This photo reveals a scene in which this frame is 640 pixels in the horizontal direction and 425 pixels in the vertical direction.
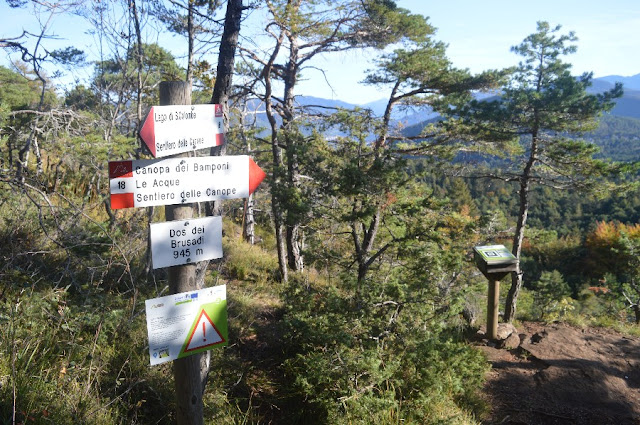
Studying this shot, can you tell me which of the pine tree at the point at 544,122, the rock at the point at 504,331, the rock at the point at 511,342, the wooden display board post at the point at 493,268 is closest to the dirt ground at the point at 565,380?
the rock at the point at 511,342

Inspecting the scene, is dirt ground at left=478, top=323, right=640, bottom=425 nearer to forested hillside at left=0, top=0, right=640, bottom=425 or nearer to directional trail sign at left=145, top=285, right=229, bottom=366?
forested hillside at left=0, top=0, right=640, bottom=425

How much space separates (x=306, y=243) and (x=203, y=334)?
4698 millimetres

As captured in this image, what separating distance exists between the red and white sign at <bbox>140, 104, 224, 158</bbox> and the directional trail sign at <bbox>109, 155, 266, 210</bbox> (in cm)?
8

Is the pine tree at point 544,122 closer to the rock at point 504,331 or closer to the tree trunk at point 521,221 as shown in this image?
the tree trunk at point 521,221

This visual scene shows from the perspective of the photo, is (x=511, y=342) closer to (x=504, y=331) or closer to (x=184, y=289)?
(x=504, y=331)

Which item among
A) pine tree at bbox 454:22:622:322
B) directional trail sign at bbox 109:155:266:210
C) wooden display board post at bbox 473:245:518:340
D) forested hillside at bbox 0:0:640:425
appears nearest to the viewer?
directional trail sign at bbox 109:155:266:210

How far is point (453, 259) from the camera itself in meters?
4.85

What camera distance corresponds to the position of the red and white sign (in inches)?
83.8

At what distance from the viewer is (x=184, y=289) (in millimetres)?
2295

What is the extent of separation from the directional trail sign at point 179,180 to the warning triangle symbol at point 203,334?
2.11ft

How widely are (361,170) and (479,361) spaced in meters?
2.58

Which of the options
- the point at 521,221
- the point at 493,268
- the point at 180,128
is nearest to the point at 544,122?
the point at 521,221

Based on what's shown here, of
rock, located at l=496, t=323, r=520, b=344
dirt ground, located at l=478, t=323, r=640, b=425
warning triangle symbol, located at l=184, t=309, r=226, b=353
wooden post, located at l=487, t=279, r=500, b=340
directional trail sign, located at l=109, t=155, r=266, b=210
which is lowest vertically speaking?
dirt ground, located at l=478, t=323, r=640, b=425

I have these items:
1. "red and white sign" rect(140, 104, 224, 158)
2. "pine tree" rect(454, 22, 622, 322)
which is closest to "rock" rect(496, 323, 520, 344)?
"pine tree" rect(454, 22, 622, 322)
